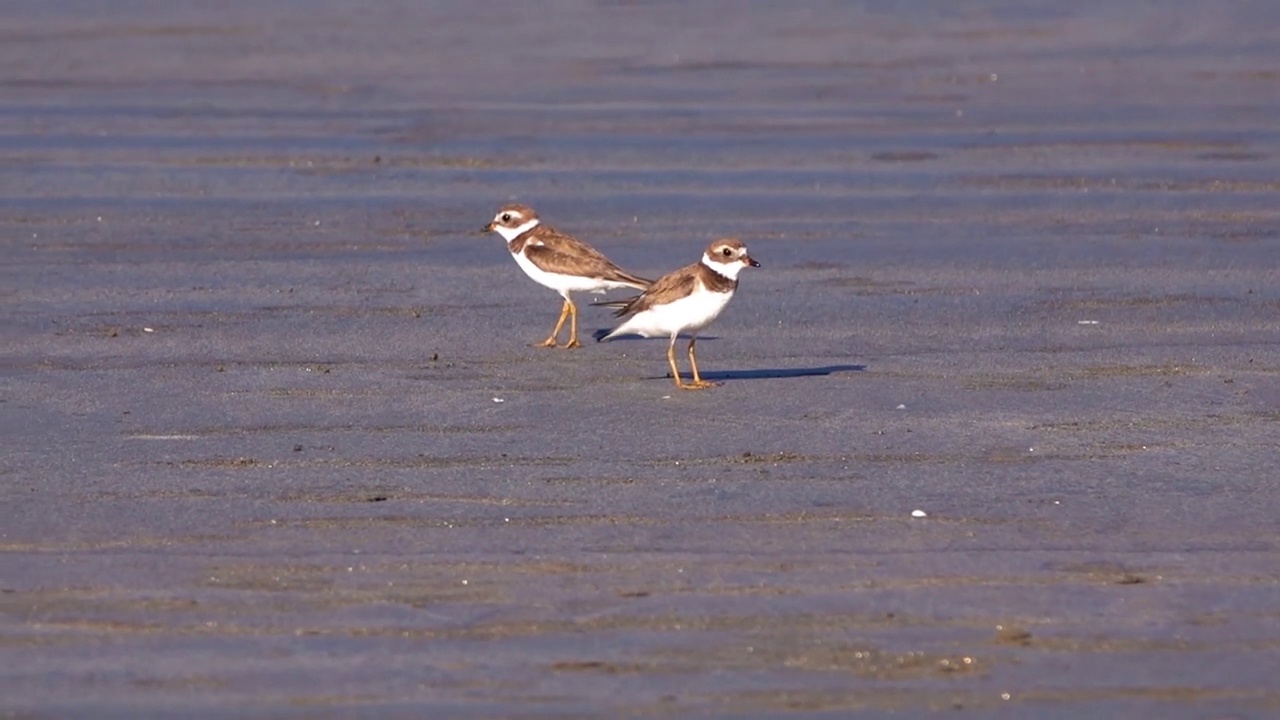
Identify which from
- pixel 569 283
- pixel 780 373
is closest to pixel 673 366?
pixel 780 373

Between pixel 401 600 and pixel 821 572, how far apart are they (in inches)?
50.3

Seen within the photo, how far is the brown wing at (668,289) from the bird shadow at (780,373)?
1.41 ft

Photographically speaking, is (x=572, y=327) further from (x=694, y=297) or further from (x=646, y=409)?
(x=646, y=409)

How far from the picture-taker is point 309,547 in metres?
6.48

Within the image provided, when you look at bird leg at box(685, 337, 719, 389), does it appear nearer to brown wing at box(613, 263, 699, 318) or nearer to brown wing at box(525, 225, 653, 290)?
brown wing at box(613, 263, 699, 318)

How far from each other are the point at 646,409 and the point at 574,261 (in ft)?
6.45

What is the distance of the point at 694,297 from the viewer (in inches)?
360

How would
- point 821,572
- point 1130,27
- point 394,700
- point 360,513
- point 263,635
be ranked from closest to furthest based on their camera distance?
point 394,700, point 263,635, point 821,572, point 360,513, point 1130,27

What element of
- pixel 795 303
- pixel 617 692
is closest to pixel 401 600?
pixel 617 692

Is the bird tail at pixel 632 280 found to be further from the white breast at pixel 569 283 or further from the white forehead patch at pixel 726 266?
the white forehead patch at pixel 726 266

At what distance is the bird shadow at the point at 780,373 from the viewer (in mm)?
9219

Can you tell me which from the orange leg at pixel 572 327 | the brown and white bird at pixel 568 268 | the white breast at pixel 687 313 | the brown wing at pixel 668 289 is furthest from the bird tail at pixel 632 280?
the white breast at pixel 687 313

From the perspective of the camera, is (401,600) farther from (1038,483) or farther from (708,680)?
(1038,483)

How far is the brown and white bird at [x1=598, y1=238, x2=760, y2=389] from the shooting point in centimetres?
913
